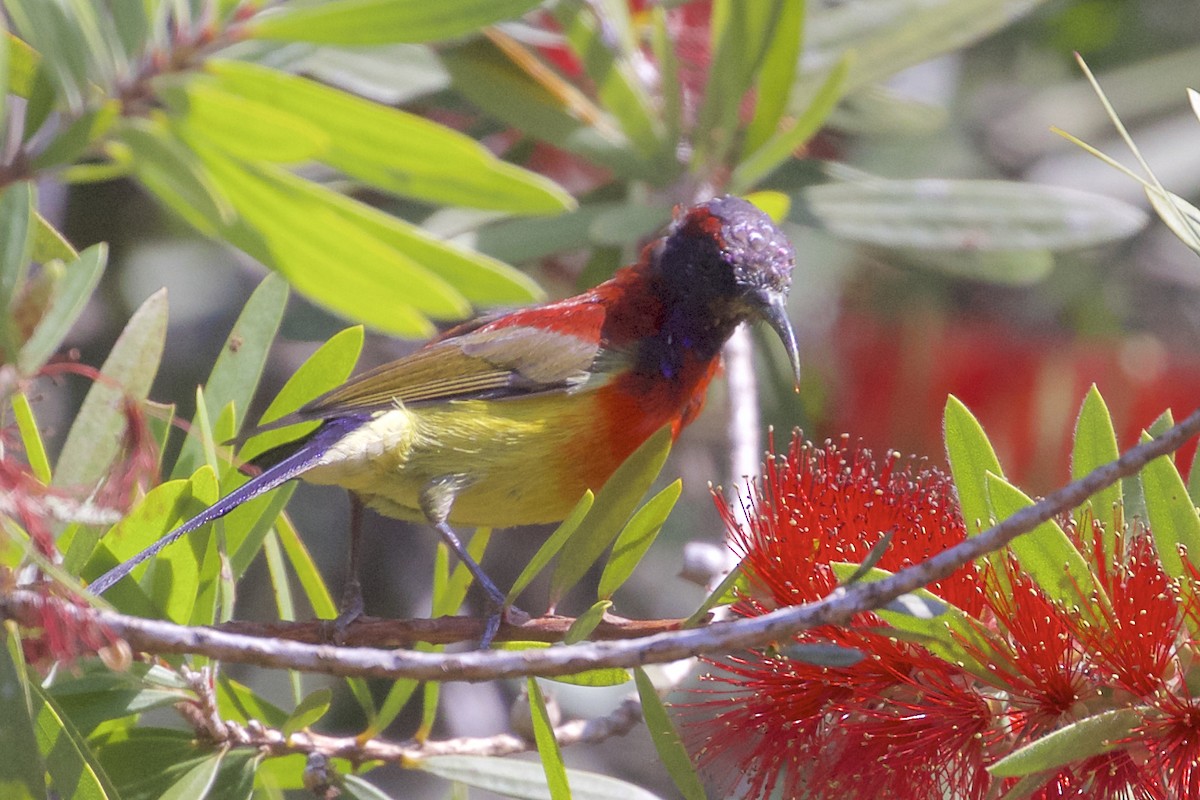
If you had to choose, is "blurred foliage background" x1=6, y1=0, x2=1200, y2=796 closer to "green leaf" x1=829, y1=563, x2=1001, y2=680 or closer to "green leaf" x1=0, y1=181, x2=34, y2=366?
"green leaf" x1=0, y1=181, x2=34, y2=366

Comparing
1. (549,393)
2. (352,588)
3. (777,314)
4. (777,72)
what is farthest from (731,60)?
(352,588)

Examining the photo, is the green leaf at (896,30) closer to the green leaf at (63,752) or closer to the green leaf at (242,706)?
the green leaf at (242,706)

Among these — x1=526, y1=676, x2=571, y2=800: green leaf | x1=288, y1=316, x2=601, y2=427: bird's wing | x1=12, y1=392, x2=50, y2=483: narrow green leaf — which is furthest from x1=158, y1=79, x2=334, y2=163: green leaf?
x1=288, y1=316, x2=601, y2=427: bird's wing

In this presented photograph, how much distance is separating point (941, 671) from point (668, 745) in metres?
0.41

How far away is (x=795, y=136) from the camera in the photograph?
3.00m

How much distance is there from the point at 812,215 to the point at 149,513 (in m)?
2.01

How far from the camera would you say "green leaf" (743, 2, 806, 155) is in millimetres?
3050

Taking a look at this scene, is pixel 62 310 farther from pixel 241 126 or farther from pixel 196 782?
pixel 196 782

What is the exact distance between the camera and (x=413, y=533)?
14.6ft

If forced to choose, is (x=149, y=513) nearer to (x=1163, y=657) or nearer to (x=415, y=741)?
(x=415, y=741)

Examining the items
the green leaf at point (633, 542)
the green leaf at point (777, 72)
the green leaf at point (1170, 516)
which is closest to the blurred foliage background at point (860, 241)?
the green leaf at point (777, 72)

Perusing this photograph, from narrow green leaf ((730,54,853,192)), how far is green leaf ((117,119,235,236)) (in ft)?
6.03

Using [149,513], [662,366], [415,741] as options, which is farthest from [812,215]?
[149,513]

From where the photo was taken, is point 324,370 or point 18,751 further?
point 324,370
